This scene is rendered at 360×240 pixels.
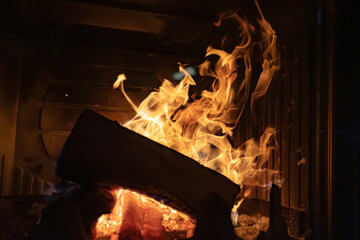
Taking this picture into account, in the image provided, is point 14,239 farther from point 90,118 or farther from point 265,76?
point 265,76

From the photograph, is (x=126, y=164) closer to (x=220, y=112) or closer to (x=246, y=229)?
(x=246, y=229)

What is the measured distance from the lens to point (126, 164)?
136cm

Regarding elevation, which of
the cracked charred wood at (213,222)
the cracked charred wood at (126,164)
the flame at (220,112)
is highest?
the flame at (220,112)

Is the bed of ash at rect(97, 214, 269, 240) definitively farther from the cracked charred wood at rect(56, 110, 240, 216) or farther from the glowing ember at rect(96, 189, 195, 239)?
the cracked charred wood at rect(56, 110, 240, 216)

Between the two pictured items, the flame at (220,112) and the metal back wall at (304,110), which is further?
the flame at (220,112)

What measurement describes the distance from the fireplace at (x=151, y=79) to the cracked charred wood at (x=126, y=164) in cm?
69

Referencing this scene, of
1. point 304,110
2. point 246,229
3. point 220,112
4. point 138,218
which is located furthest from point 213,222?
point 220,112

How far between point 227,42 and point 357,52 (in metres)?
0.99

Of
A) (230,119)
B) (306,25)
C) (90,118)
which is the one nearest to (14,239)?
(90,118)

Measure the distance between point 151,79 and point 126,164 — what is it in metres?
1.27

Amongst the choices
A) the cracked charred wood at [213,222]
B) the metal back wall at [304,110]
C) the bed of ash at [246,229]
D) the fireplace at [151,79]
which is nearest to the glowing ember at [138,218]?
the bed of ash at [246,229]

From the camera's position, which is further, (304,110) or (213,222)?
(304,110)

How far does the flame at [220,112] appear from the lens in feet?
6.95

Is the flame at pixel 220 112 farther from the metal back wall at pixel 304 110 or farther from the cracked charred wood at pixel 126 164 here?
the cracked charred wood at pixel 126 164
